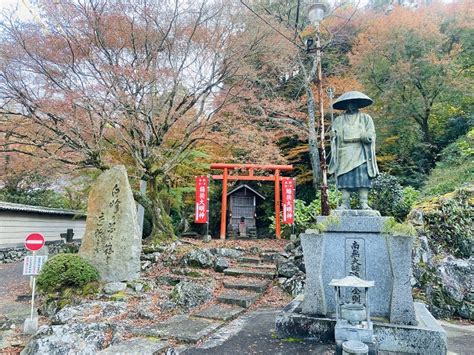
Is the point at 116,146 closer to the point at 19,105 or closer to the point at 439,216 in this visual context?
the point at 19,105

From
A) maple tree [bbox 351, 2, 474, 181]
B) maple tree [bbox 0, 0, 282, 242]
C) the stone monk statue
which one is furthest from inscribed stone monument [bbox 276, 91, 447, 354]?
maple tree [bbox 351, 2, 474, 181]

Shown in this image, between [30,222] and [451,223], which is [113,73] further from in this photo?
[30,222]

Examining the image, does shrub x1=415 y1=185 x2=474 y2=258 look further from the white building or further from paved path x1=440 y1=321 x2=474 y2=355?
the white building

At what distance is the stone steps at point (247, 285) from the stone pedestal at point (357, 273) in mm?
2613

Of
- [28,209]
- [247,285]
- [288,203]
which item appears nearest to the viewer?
[247,285]

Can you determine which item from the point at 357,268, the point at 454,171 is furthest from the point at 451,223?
the point at 357,268

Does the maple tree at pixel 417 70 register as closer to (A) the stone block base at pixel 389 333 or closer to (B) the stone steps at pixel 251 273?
(B) the stone steps at pixel 251 273

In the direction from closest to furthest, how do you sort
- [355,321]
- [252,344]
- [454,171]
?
[355,321] < [252,344] < [454,171]

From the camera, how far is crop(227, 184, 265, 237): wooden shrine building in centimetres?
1540

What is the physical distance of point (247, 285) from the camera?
7.80m

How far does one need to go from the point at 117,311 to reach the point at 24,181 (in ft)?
56.0

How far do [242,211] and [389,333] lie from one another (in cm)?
1155

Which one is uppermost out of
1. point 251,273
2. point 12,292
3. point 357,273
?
point 357,273

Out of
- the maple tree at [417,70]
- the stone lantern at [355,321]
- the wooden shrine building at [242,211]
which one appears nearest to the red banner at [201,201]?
the wooden shrine building at [242,211]
